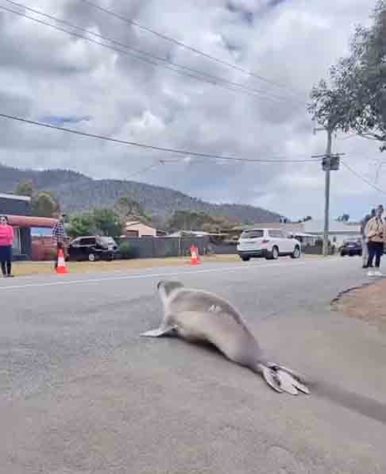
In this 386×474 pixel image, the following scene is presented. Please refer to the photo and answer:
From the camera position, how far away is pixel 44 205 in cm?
7881

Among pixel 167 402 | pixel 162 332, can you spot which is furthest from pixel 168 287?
pixel 167 402

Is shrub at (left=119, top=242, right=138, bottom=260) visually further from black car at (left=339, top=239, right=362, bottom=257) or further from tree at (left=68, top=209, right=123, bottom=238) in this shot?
black car at (left=339, top=239, right=362, bottom=257)

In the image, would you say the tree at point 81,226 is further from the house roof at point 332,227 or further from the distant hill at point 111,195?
the house roof at point 332,227

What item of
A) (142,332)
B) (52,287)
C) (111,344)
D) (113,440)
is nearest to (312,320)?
(142,332)

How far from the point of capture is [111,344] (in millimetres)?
7008

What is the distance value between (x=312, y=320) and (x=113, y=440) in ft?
20.1

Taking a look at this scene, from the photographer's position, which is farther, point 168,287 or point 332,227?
point 332,227

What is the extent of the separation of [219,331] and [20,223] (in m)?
38.6

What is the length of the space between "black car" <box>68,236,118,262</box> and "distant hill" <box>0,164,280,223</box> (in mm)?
56232

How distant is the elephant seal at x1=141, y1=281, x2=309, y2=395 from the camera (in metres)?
6.42

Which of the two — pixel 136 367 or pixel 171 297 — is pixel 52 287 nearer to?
pixel 171 297

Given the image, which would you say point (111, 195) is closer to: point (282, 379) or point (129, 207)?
point (129, 207)

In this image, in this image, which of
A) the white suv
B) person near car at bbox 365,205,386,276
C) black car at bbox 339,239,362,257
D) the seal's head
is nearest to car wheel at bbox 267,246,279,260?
the white suv

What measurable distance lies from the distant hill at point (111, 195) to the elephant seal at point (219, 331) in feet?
297
